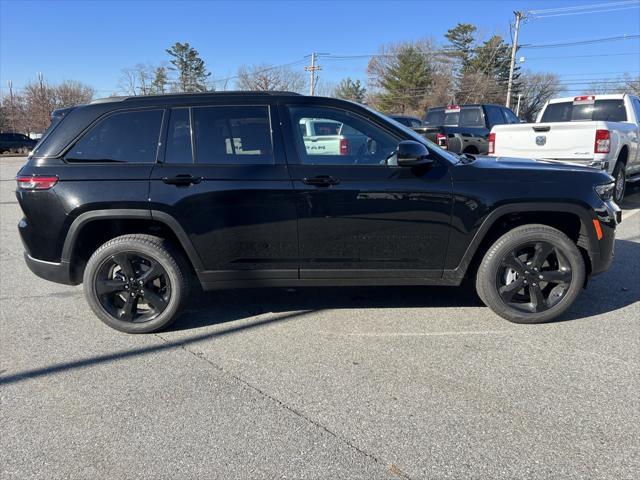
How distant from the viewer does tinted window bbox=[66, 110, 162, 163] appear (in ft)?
12.2

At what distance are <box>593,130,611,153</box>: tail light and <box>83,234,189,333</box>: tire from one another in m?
6.54

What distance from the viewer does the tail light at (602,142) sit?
724 cm

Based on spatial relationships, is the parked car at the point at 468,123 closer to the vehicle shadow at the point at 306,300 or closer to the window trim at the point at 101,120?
the vehicle shadow at the point at 306,300

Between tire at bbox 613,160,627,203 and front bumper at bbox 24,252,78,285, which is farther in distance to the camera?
tire at bbox 613,160,627,203

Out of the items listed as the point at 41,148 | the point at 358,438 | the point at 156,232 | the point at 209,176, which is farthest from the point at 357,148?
the point at 41,148

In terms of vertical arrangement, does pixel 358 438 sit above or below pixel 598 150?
below

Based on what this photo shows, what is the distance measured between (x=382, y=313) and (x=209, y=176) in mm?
1867

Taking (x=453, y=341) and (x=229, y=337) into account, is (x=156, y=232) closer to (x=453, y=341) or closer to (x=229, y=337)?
(x=229, y=337)

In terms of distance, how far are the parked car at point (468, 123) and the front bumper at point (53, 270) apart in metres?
8.81

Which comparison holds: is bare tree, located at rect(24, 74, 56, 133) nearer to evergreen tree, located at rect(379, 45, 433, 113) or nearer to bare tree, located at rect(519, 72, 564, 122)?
evergreen tree, located at rect(379, 45, 433, 113)

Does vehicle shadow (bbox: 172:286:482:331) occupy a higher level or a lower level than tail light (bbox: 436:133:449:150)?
lower

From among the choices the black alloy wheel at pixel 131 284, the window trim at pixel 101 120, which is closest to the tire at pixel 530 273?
the black alloy wheel at pixel 131 284

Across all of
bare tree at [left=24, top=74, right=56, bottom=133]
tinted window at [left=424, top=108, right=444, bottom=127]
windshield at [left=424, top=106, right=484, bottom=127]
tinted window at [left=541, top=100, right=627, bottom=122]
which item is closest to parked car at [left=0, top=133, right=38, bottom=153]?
bare tree at [left=24, top=74, right=56, bottom=133]

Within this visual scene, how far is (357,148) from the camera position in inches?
151
